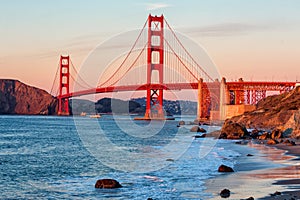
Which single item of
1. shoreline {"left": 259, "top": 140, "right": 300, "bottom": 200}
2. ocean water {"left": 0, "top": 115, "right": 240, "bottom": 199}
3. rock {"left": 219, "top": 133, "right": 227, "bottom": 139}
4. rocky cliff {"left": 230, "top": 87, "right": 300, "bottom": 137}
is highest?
rocky cliff {"left": 230, "top": 87, "right": 300, "bottom": 137}

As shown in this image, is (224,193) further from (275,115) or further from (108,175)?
(275,115)

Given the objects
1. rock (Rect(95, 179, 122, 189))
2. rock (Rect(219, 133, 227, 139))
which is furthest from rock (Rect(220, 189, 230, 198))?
rock (Rect(219, 133, 227, 139))

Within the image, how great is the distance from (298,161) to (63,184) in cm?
823

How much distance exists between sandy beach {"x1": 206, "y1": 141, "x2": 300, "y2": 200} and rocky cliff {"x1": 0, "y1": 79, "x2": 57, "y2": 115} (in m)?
131

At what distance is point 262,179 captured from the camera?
46.8 ft

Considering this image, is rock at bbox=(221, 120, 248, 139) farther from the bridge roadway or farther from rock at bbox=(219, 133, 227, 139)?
the bridge roadway

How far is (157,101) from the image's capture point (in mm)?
75750

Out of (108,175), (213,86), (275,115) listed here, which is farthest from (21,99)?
(108,175)

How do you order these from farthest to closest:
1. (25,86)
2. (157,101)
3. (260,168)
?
(25,86) → (157,101) → (260,168)

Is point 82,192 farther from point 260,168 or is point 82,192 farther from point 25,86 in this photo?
point 25,86

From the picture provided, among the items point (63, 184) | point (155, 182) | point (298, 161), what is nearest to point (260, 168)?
point (298, 161)

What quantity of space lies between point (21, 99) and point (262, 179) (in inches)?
5656

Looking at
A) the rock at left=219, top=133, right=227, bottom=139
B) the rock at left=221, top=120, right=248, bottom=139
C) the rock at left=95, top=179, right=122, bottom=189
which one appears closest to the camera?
the rock at left=95, top=179, right=122, bottom=189

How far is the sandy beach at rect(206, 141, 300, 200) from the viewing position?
38.7ft
